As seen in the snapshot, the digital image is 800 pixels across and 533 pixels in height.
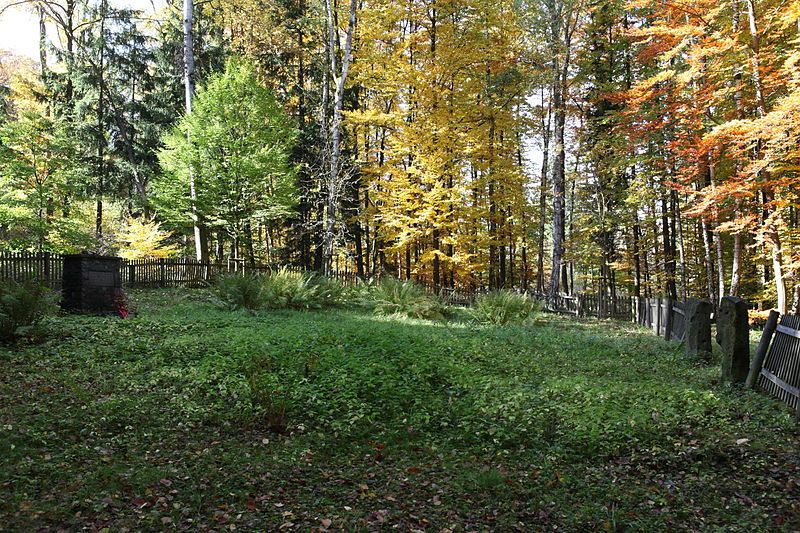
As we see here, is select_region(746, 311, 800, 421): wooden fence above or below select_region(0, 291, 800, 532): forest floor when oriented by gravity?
above

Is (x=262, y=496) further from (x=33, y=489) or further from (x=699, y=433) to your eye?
(x=699, y=433)

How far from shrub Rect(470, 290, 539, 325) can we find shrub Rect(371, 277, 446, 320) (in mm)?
1221

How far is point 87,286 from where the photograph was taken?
30.9 feet

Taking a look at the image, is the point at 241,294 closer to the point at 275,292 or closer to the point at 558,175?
the point at 275,292

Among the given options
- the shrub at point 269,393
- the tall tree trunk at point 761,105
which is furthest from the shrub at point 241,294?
the tall tree trunk at point 761,105

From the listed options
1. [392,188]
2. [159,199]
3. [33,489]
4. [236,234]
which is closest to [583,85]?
[392,188]

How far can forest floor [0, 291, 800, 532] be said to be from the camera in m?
3.55

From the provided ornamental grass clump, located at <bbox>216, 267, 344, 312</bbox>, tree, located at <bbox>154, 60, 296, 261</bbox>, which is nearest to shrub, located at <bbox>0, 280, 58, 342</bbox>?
ornamental grass clump, located at <bbox>216, 267, 344, 312</bbox>

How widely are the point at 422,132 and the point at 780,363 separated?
14.5m

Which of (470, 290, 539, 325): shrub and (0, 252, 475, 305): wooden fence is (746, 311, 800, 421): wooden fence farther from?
(0, 252, 475, 305): wooden fence

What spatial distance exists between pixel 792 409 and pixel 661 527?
3112 millimetres

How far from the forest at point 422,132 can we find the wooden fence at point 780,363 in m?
6.23

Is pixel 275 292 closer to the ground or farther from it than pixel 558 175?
closer to the ground

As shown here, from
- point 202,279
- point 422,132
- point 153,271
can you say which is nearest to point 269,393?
point 153,271
